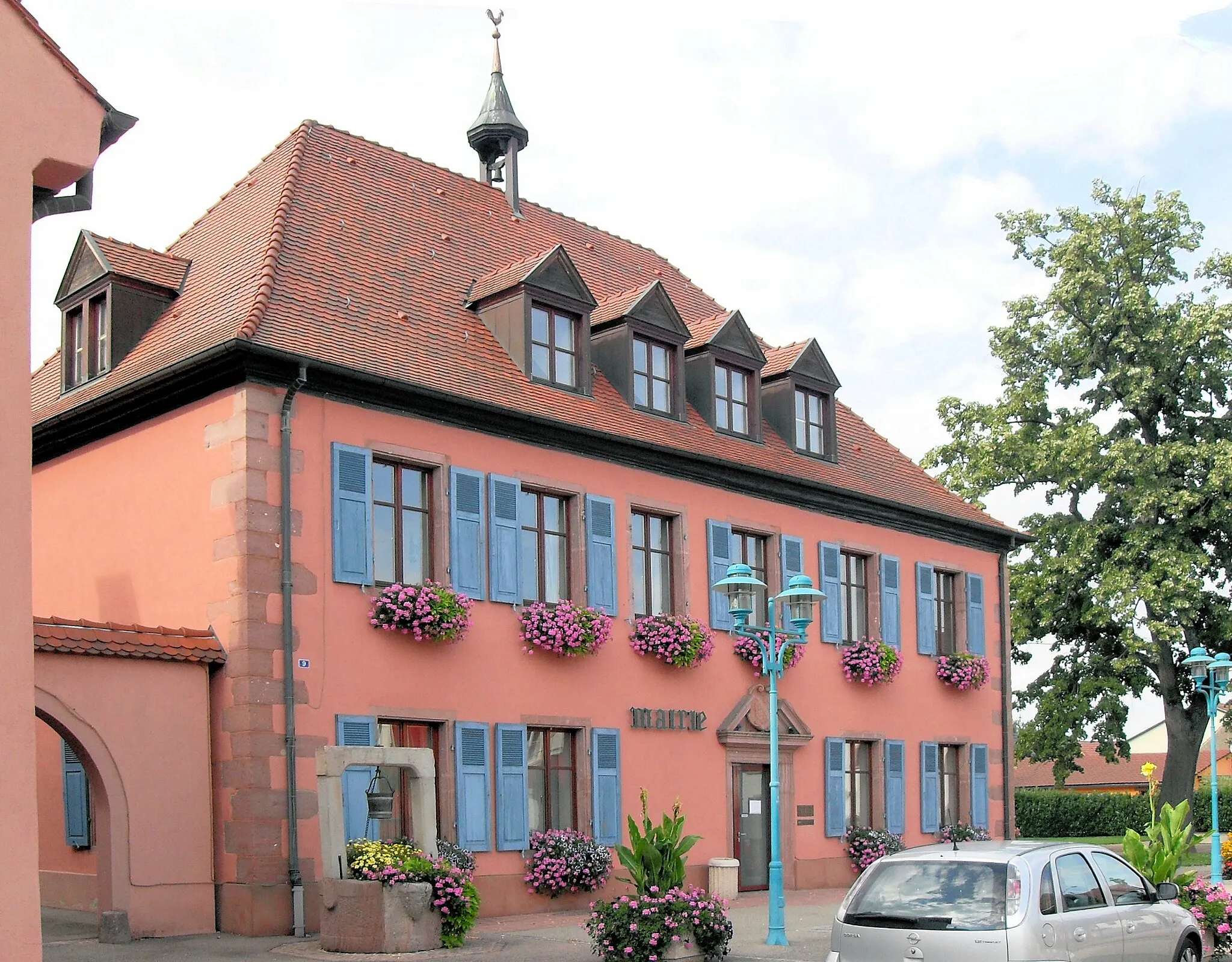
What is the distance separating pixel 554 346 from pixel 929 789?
34.3 feet

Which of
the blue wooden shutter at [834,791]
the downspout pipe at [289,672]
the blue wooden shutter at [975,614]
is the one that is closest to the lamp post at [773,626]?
the downspout pipe at [289,672]

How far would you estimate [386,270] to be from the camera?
20734mm

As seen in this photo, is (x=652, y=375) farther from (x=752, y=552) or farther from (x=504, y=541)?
(x=504, y=541)

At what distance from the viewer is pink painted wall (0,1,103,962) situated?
26.3 feet

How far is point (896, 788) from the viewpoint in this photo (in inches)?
995

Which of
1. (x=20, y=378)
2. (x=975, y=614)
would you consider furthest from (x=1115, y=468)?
(x=20, y=378)

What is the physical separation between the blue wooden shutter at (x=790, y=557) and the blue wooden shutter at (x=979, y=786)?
5891 mm

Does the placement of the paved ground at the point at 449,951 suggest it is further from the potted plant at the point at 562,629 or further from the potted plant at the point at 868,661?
the potted plant at the point at 868,661

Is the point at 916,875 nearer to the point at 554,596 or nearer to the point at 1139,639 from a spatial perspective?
the point at 554,596

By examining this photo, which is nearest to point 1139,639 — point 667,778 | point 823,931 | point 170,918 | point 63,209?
point 667,778

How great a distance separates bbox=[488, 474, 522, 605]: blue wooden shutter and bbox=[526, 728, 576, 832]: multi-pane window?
71.5 inches

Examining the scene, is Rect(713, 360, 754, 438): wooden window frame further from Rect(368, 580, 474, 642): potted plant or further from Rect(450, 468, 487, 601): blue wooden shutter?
Rect(368, 580, 474, 642): potted plant

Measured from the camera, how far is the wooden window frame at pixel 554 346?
21016mm

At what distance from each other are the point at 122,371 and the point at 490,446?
15.0 feet
